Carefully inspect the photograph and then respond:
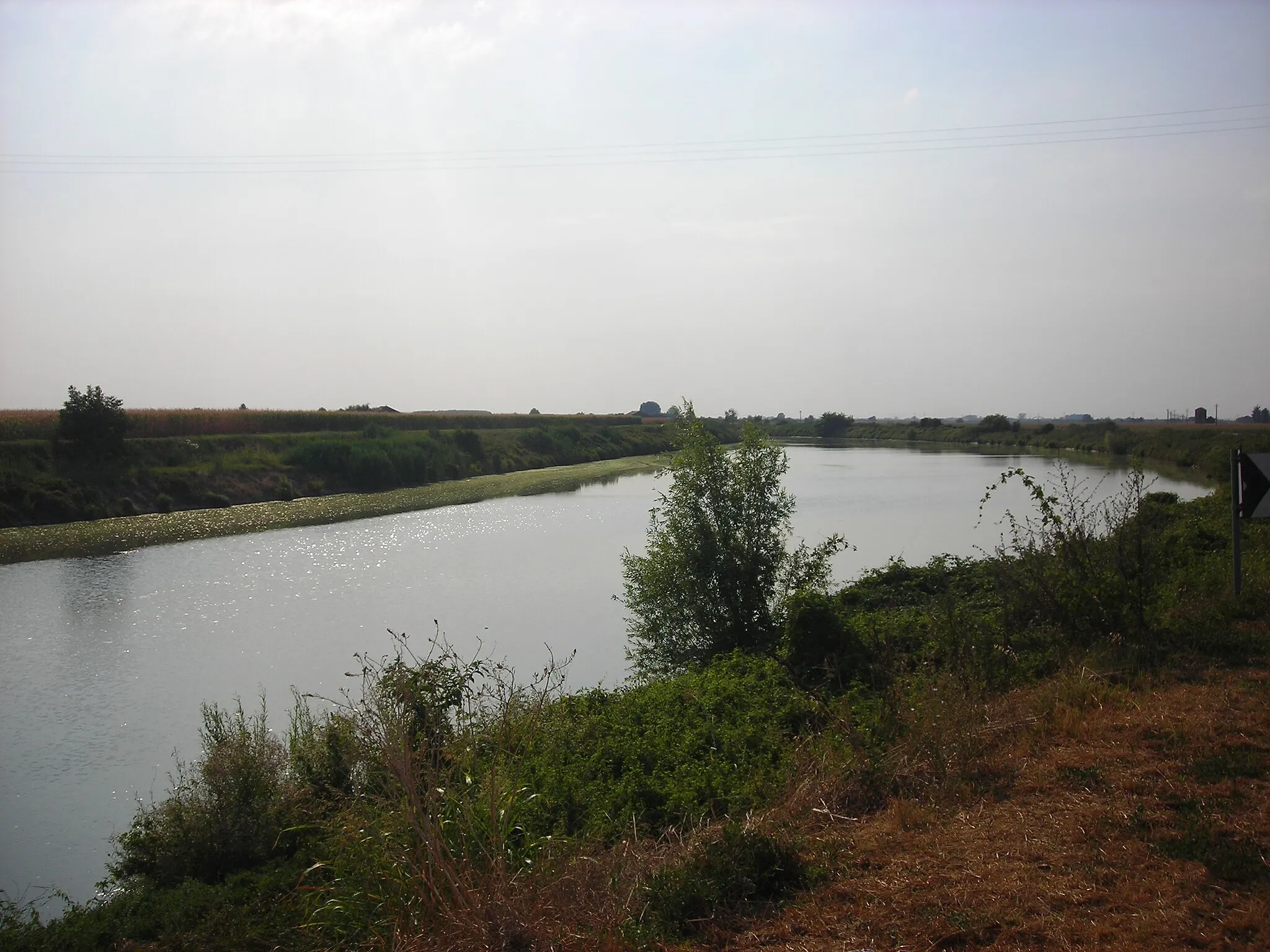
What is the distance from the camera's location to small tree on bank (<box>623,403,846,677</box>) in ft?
48.6

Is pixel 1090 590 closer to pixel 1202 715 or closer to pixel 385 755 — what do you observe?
pixel 1202 715

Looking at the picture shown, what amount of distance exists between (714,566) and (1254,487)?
9097mm

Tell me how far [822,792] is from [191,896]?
503 centimetres

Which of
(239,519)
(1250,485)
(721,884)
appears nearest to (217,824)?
(721,884)

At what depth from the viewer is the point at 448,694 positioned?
8375 millimetres

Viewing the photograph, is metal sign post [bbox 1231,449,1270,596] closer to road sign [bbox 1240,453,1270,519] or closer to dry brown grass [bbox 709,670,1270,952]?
road sign [bbox 1240,453,1270,519]

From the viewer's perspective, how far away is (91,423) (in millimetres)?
30688

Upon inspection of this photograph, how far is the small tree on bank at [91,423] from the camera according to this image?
30562 mm

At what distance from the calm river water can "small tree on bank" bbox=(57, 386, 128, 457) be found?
862cm

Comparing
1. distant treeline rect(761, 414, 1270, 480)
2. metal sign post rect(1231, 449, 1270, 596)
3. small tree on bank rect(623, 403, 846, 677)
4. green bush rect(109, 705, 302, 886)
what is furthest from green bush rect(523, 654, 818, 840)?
distant treeline rect(761, 414, 1270, 480)

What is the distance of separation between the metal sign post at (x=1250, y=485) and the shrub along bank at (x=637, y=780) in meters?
0.90

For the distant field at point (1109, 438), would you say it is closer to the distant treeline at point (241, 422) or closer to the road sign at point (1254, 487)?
the road sign at point (1254, 487)

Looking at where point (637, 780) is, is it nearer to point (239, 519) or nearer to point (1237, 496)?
point (1237, 496)

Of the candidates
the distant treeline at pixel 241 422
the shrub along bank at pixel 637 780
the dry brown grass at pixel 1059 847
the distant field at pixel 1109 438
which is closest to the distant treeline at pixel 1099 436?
the distant field at pixel 1109 438
